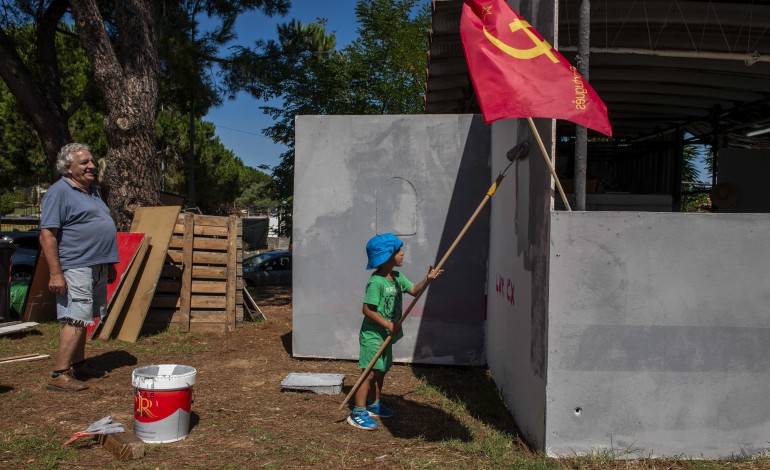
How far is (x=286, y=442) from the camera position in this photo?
13.8 ft

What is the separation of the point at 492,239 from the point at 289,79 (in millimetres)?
11748

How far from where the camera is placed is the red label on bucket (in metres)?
3.98

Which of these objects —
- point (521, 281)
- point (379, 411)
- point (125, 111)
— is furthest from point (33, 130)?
point (521, 281)

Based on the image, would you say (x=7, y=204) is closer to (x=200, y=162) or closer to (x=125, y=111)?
(x=200, y=162)

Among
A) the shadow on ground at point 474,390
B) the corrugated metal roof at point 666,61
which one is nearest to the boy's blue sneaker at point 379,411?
the shadow on ground at point 474,390

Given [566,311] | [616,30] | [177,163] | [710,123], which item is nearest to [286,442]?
[566,311]

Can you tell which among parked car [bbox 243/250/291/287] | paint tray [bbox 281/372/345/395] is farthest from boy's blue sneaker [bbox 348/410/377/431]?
parked car [bbox 243/250/291/287]

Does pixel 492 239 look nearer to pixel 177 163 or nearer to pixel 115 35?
→ pixel 115 35

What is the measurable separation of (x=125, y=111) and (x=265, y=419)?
6.84m

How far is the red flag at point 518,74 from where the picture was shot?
12.2 ft

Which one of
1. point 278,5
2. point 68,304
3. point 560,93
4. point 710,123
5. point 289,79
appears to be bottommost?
point 68,304

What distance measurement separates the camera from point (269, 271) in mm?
19094

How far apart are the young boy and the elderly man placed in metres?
2.49

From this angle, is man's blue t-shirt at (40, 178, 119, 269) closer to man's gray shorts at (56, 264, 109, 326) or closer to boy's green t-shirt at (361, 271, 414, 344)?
man's gray shorts at (56, 264, 109, 326)
